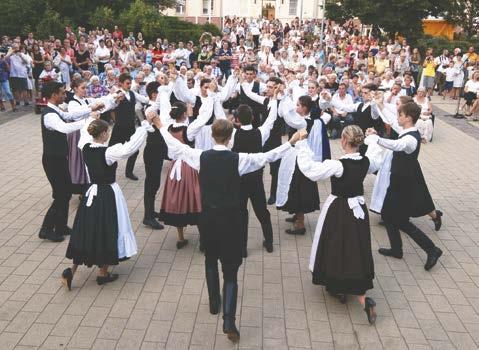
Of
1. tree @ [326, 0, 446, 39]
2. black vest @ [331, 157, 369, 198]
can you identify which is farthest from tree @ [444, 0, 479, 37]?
black vest @ [331, 157, 369, 198]

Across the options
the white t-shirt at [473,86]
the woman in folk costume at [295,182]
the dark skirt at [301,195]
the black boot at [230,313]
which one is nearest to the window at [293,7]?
the white t-shirt at [473,86]

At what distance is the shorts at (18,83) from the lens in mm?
13758

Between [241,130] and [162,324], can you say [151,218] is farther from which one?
[162,324]

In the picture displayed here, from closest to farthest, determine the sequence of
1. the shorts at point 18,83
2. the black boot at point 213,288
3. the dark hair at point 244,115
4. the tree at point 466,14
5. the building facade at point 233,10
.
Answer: the black boot at point 213,288, the dark hair at point 244,115, the shorts at point 18,83, the tree at point 466,14, the building facade at point 233,10

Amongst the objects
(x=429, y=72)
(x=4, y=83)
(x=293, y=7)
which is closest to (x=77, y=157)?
(x=4, y=83)

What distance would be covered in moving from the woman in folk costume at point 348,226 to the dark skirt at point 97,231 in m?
1.84

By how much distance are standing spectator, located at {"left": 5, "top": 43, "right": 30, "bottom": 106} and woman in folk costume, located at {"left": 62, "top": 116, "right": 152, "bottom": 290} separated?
1016 centimetres

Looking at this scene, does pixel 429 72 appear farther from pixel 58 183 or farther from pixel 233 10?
pixel 233 10

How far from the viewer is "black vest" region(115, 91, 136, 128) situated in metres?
7.88

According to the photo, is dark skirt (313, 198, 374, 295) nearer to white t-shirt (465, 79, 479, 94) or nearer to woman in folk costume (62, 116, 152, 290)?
woman in folk costume (62, 116, 152, 290)

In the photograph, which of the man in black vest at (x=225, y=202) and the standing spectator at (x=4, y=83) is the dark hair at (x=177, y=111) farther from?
the standing spectator at (x=4, y=83)

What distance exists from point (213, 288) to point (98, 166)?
5.07ft

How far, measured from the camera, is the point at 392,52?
18.1m

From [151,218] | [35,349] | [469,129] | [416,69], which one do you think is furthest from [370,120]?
[416,69]
